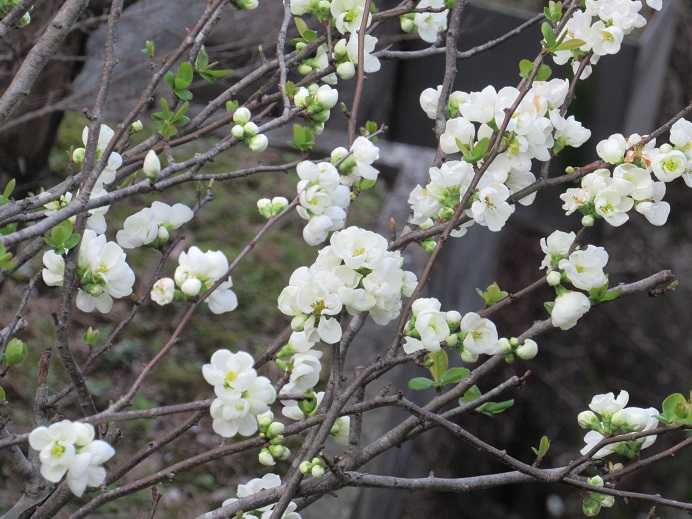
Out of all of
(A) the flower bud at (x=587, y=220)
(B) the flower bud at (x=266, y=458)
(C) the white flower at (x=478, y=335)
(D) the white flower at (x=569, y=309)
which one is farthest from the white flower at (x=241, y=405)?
(A) the flower bud at (x=587, y=220)

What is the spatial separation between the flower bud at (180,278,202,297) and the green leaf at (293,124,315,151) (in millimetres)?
315

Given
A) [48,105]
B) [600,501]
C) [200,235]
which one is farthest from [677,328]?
[600,501]

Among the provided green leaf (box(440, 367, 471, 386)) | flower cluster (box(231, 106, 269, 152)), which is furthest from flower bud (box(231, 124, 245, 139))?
green leaf (box(440, 367, 471, 386))

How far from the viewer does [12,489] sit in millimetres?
Result: 2703

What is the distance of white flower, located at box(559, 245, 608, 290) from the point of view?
1407 millimetres

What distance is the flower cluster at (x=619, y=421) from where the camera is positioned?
4.56 ft

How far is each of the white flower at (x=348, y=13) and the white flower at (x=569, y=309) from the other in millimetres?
602

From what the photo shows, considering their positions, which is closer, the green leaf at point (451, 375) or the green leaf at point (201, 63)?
the green leaf at point (451, 375)

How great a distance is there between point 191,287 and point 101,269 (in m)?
0.15

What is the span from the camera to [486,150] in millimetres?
1448

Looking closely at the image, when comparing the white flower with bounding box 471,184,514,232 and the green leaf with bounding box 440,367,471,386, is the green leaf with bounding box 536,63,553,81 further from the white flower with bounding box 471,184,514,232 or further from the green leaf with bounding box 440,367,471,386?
the green leaf with bounding box 440,367,471,386

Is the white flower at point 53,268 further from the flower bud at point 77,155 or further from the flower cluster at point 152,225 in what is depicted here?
the flower bud at point 77,155

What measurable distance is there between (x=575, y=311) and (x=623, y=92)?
12.8ft

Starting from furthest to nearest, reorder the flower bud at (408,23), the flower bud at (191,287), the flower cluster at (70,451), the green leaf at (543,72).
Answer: the flower bud at (408,23) < the green leaf at (543,72) < the flower bud at (191,287) < the flower cluster at (70,451)
